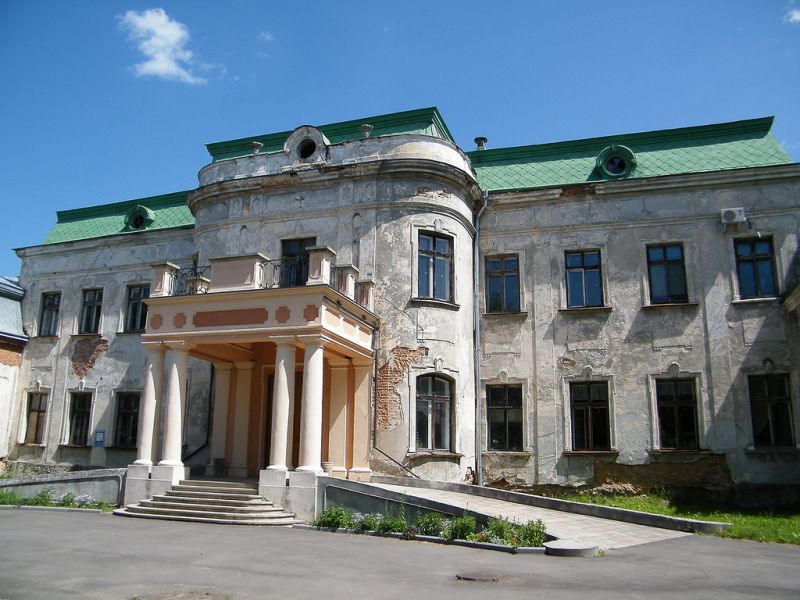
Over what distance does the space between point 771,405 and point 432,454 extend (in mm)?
8144

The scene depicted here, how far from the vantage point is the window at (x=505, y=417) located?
1683cm

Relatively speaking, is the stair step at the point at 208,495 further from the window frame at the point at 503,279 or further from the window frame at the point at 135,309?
the window frame at the point at 135,309

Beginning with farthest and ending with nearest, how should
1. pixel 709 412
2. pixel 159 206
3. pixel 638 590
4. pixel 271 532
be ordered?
pixel 159 206, pixel 709 412, pixel 271 532, pixel 638 590

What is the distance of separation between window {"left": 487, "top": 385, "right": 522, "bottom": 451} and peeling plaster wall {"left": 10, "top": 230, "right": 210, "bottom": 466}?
10.3 meters

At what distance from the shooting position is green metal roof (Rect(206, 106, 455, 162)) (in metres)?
17.7

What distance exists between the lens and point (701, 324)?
53.6 ft

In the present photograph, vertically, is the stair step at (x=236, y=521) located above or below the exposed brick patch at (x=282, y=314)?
below

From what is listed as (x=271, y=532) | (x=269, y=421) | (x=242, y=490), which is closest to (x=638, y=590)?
(x=271, y=532)

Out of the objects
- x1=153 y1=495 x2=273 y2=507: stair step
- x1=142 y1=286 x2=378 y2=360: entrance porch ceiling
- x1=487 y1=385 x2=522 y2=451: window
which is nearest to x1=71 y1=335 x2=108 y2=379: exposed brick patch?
x1=142 y1=286 x2=378 y2=360: entrance porch ceiling

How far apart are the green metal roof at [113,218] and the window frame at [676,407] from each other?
47.5ft

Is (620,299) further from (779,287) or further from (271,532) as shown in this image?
(271,532)

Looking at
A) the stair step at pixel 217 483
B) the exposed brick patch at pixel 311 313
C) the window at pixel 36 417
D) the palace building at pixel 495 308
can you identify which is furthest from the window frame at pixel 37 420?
the exposed brick patch at pixel 311 313

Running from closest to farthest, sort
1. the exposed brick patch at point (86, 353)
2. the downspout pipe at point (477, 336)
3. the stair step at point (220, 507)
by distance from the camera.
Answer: the stair step at point (220, 507), the downspout pipe at point (477, 336), the exposed brick patch at point (86, 353)

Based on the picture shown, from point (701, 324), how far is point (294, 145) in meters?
11.4
